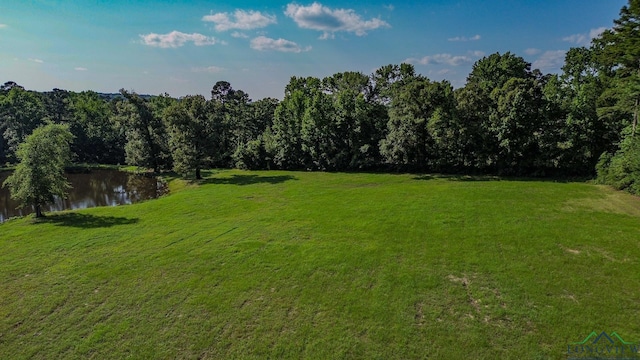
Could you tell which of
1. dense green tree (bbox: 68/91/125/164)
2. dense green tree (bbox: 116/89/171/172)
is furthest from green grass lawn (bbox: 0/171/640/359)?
dense green tree (bbox: 68/91/125/164)

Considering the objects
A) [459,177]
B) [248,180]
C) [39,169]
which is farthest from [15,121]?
Answer: [459,177]

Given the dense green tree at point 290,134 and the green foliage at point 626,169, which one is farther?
the dense green tree at point 290,134

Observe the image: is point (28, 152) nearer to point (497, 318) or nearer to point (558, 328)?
point (497, 318)

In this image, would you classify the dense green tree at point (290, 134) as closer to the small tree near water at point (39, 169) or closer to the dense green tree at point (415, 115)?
the dense green tree at point (415, 115)

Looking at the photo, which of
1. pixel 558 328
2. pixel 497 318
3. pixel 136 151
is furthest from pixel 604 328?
pixel 136 151

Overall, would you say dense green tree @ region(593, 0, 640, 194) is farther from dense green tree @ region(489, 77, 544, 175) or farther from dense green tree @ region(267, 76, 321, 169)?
dense green tree @ region(267, 76, 321, 169)

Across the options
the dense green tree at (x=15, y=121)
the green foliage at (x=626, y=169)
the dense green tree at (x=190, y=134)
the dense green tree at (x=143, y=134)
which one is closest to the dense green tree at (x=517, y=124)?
the green foliage at (x=626, y=169)
